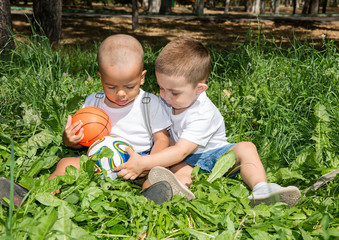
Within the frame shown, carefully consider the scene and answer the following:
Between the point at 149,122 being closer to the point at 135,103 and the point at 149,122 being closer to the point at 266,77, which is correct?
the point at 135,103

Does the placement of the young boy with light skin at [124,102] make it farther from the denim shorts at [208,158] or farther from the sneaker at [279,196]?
the sneaker at [279,196]

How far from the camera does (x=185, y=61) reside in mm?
2658

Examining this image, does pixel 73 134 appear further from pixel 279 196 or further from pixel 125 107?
pixel 279 196

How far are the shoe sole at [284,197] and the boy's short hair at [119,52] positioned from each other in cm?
137

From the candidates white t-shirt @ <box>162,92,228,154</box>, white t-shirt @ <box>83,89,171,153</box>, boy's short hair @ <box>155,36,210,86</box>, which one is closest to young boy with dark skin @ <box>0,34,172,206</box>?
white t-shirt @ <box>83,89,171,153</box>

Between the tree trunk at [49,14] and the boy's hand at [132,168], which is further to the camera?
the tree trunk at [49,14]

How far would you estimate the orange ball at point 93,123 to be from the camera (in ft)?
9.31

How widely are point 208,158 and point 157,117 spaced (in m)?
0.57

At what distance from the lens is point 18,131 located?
10.7 ft

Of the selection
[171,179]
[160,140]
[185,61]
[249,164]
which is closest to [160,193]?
[171,179]

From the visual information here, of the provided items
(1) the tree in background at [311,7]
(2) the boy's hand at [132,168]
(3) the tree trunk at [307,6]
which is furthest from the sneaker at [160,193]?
(3) the tree trunk at [307,6]

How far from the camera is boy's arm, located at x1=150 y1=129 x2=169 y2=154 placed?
2887mm

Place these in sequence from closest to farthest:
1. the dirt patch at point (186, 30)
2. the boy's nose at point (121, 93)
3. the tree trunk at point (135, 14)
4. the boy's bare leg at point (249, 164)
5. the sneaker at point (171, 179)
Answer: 1. the sneaker at point (171, 179)
2. the boy's bare leg at point (249, 164)
3. the boy's nose at point (121, 93)
4. the dirt patch at point (186, 30)
5. the tree trunk at point (135, 14)

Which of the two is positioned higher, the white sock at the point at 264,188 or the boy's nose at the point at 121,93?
the boy's nose at the point at 121,93
